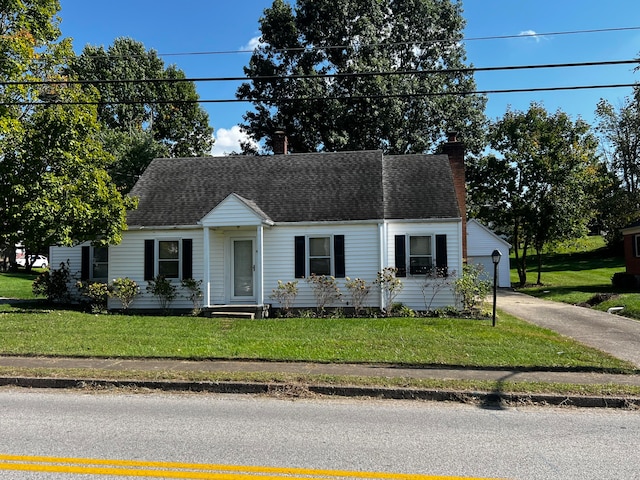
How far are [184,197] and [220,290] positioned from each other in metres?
3.94

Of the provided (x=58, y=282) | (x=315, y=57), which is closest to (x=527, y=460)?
(x=58, y=282)

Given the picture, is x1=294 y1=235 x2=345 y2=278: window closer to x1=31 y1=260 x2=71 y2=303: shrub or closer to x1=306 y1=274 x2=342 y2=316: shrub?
x1=306 y1=274 x2=342 y2=316: shrub

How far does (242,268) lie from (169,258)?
2521mm

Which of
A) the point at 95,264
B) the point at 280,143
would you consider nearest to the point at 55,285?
the point at 95,264

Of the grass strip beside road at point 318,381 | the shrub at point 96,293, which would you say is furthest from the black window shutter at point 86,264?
the grass strip beside road at point 318,381

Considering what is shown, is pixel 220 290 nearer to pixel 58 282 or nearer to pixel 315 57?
pixel 58 282

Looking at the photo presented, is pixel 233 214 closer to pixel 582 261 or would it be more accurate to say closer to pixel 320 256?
pixel 320 256

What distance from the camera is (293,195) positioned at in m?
18.0

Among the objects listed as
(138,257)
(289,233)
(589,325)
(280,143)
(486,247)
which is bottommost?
(589,325)

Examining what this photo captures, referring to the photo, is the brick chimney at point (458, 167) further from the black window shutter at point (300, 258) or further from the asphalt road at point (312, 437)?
the asphalt road at point (312, 437)

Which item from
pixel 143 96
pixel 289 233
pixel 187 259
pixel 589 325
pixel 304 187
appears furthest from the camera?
pixel 143 96

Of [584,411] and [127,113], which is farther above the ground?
[127,113]

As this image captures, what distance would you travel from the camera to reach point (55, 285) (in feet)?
58.4

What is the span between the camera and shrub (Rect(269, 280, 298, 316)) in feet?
53.3
